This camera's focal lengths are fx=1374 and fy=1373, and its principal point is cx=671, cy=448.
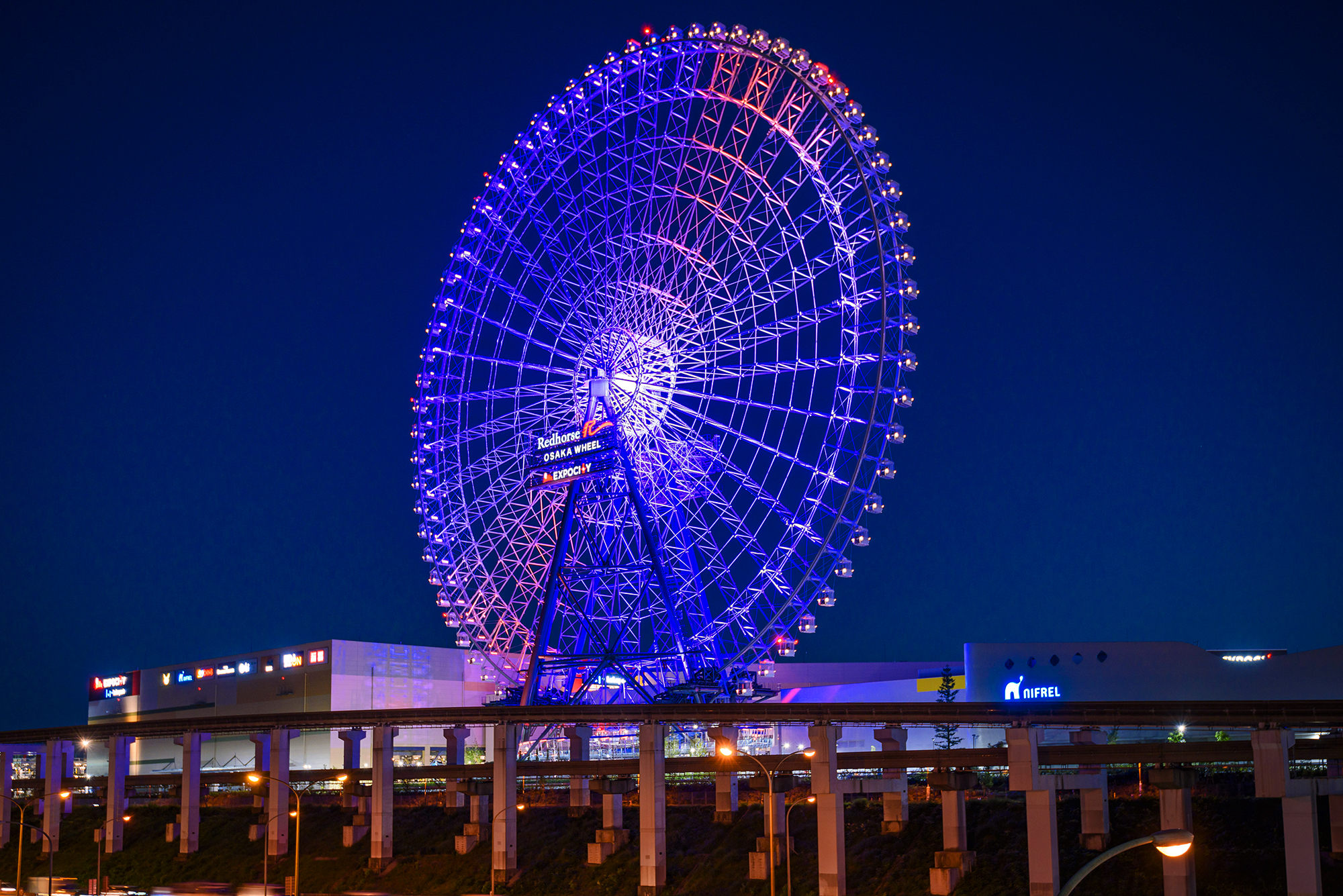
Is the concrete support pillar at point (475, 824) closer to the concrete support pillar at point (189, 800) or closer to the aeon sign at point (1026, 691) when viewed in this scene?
→ the concrete support pillar at point (189, 800)

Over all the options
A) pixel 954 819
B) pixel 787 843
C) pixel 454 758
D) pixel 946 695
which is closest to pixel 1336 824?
pixel 954 819

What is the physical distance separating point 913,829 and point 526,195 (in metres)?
33.8

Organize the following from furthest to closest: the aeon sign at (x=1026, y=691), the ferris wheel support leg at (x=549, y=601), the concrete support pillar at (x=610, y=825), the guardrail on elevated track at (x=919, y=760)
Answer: the aeon sign at (x=1026, y=691), the ferris wheel support leg at (x=549, y=601), the concrete support pillar at (x=610, y=825), the guardrail on elevated track at (x=919, y=760)

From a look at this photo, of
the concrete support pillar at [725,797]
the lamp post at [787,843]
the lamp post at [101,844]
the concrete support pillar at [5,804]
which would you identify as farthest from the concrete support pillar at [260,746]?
the lamp post at [787,843]

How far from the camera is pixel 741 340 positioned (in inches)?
2235

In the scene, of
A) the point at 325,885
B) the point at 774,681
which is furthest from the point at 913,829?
the point at 774,681

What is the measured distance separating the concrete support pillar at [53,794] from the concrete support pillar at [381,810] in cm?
2267

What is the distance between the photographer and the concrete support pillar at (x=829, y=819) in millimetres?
47656

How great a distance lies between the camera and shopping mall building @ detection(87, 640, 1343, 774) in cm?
8238

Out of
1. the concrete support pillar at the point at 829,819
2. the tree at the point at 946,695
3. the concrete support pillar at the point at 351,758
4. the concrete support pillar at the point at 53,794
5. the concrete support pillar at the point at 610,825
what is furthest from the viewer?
the tree at the point at 946,695

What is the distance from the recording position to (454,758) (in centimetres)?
7950

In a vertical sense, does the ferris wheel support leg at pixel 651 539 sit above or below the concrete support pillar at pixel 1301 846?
above

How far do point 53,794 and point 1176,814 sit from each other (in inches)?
2422

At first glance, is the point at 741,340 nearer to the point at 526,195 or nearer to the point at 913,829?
the point at 526,195
